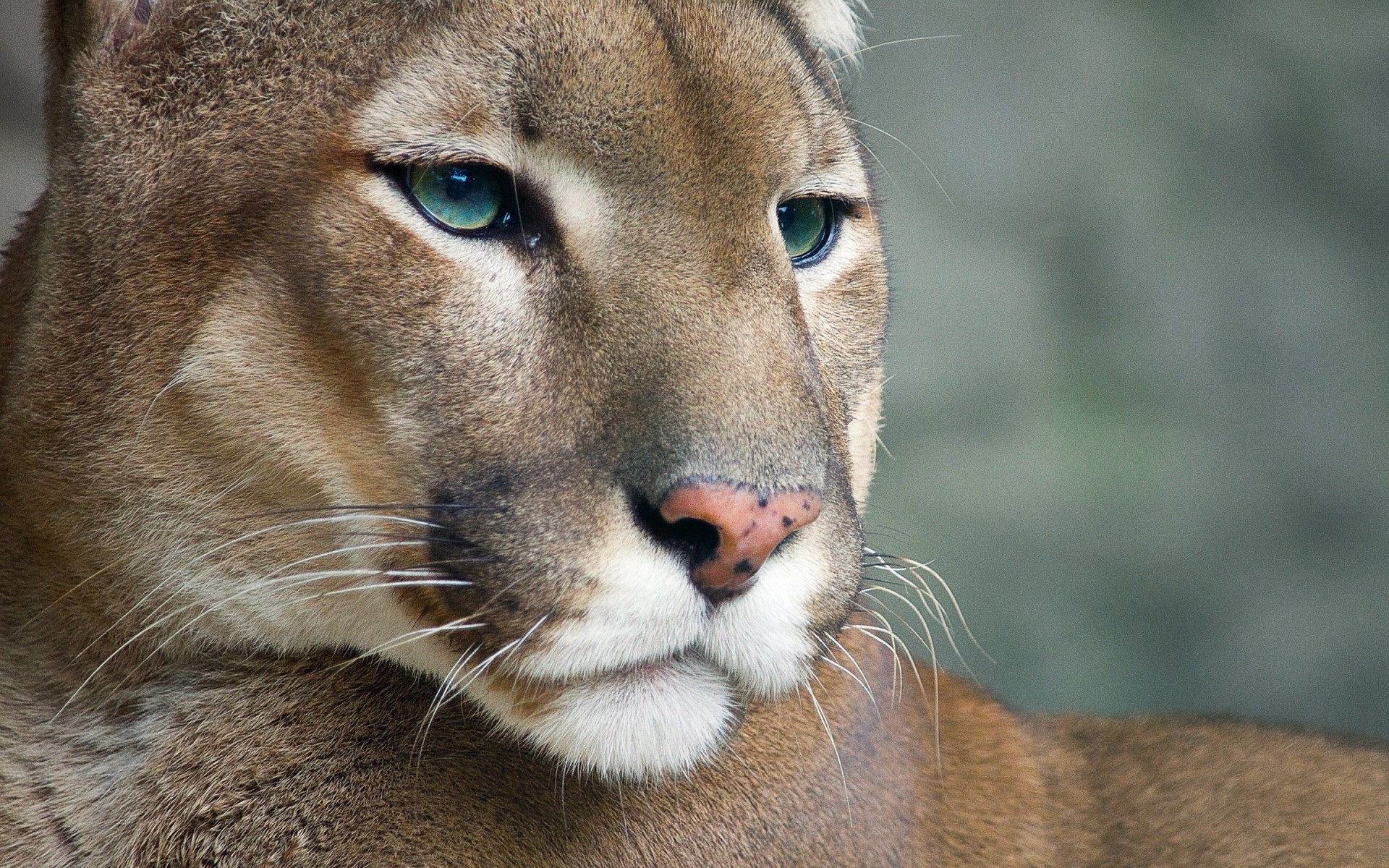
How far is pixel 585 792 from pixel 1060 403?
3840 millimetres

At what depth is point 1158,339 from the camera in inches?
204

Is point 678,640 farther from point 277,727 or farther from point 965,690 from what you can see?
point 965,690

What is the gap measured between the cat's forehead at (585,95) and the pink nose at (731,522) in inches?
21.2

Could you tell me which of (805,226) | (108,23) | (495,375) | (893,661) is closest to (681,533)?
(495,375)

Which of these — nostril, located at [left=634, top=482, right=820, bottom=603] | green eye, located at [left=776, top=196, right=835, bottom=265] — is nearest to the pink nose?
nostril, located at [left=634, top=482, right=820, bottom=603]

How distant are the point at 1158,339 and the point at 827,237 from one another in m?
3.29

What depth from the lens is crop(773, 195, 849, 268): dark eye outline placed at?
7.52 feet

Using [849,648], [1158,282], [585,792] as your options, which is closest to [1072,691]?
[1158,282]

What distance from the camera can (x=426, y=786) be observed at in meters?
1.87

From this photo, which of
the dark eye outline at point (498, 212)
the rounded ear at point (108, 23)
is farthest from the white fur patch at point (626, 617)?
the rounded ear at point (108, 23)

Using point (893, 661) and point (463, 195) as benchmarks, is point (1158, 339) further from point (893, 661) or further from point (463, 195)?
point (463, 195)

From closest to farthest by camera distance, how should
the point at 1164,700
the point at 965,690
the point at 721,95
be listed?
the point at 721,95, the point at 965,690, the point at 1164,700

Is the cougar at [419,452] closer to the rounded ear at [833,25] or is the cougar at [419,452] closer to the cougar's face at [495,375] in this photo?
the cougar's face at [495,375]

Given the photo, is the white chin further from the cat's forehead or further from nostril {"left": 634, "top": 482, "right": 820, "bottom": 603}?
the cat's forehead
